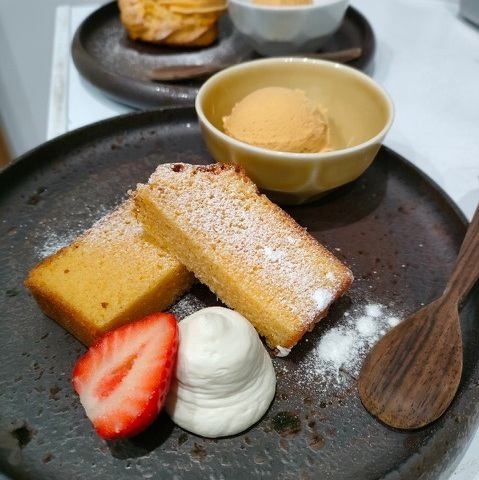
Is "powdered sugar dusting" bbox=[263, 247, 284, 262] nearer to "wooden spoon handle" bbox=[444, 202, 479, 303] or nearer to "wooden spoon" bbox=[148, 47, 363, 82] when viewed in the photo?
"wooden spoon handle" bbox=[444, 202, 479, 303]

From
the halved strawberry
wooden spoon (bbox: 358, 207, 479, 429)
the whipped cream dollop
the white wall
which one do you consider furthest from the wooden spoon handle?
the white wall

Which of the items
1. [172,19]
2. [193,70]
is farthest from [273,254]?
[172,19]

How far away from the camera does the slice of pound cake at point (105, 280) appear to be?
78 centimetres

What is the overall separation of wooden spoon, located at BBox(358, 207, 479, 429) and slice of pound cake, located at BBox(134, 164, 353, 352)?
0.11m

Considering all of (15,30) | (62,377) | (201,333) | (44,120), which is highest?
(201,333)

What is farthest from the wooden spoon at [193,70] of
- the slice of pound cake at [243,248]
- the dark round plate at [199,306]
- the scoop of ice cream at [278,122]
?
the slice of pound cake at [243,248]

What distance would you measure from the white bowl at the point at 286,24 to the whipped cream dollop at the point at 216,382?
1.01m

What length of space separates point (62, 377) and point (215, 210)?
0.35 metres

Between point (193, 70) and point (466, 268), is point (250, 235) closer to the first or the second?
point (466, 268)

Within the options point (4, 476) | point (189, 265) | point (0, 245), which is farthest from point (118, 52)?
point (4, 476)

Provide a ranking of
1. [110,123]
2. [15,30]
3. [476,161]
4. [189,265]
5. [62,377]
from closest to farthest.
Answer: [62,377], [189,265], [110,123], [476,161], [15,30]

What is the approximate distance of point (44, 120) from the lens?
236 centimetres

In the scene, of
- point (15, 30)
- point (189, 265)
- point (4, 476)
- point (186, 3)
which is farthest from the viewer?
point (15, 30)

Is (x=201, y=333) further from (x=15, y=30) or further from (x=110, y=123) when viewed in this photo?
(x=15, y=30)
